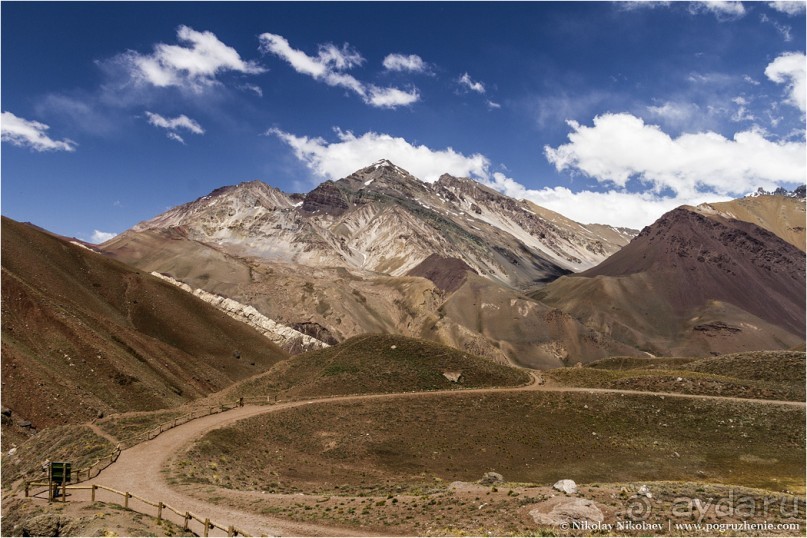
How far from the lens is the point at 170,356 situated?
85.4 metres

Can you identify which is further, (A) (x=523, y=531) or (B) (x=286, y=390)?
(B) (x=286, y=390)

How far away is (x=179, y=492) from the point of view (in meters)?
31.8

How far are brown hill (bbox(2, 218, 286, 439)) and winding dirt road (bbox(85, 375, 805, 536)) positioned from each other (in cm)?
1456

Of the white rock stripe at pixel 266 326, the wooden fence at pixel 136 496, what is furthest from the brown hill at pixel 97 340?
the white rock stripe at pixel 266 326

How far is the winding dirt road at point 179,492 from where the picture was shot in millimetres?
26891

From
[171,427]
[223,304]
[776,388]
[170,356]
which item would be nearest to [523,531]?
[171,427]

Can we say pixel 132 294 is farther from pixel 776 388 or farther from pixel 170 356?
pixel 776 388

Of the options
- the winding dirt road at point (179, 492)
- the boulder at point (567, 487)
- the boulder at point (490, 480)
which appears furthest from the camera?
the boulder at point (490, 480)

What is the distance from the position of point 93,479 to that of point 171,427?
14142mm

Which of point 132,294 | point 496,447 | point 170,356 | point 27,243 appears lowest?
point 496,447

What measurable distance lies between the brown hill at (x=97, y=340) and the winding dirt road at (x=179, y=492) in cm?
1456

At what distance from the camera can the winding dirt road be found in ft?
88.2

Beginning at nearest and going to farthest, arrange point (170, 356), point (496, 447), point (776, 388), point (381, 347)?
point (496, 447), point (776, 388), point (381, 347), point (170, 356)

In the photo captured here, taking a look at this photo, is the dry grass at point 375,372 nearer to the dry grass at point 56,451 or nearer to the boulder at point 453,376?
the boulder at point 453,376
